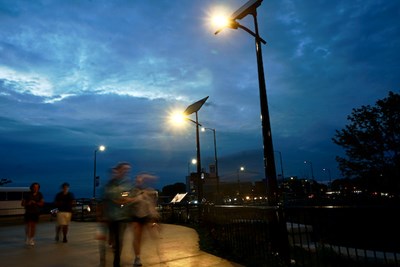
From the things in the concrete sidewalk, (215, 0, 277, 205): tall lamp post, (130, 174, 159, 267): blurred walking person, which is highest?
(215, 0, 277, 205): tall lamp post

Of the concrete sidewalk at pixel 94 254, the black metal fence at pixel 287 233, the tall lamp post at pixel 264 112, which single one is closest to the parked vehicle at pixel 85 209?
the concrete sidewalk at pixel 94 254

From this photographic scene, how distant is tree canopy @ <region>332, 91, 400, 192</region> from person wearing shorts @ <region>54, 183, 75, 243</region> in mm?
21029

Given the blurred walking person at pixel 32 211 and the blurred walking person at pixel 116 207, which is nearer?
the blurred walking person at pixel 116 207

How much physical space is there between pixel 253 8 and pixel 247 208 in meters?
5.12

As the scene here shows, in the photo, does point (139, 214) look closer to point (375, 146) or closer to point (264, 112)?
point (264, 112)

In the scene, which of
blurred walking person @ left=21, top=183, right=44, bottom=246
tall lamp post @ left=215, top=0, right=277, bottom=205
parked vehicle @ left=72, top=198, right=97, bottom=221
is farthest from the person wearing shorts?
parked vehicle @ left=72, top=198, right=97, bottom=221

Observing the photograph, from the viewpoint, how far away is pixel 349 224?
704 centimetres

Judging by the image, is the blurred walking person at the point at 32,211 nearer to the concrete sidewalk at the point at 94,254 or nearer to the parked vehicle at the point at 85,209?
the concrete sidewalk at the point at 94,254

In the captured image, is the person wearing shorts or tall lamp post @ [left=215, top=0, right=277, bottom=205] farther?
the person wearing shorts

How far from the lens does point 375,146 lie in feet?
84.8

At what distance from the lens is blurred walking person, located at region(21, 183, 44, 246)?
10648mm

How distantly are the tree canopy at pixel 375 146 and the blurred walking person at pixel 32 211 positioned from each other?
21983 millimetres

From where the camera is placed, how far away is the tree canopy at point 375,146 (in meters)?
24.4

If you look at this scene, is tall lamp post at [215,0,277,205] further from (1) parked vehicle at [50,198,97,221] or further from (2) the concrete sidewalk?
(1) parked vehicle at [50,198,97,221]
